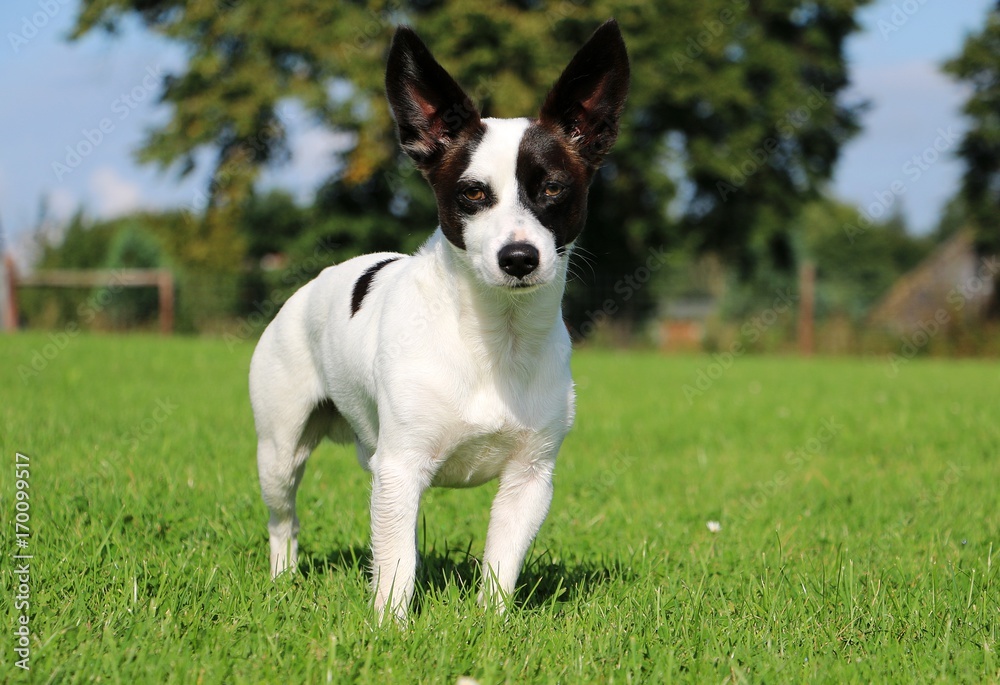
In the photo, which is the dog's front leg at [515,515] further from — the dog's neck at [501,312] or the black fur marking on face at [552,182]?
the black fur marking on face at [552,182]

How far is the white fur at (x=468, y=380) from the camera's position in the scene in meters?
3.37

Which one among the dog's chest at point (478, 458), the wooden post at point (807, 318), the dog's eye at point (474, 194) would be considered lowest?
the wooden post at point (807, 318)

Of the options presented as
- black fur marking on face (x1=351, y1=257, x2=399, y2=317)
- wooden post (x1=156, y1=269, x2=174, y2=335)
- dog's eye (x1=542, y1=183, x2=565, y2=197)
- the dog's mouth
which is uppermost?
dog's eye (x1=542, y1=183, x2=565, y2=197)

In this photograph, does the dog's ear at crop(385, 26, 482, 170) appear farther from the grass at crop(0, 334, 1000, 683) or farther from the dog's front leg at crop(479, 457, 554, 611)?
the grass at crop(0, 334, 1000, 683)

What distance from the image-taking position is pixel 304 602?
341 cm

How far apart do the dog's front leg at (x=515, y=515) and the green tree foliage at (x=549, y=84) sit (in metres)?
21.6

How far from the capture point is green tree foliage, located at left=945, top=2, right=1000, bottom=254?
107 ft

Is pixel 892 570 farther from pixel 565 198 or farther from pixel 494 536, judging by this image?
pixel 565 198

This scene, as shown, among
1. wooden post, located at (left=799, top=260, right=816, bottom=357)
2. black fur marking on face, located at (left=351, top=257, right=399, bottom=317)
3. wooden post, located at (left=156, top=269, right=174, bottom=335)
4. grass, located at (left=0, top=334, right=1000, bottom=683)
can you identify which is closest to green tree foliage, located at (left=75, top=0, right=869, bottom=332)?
wooden post, located at (left=156, top=269, right=174, bottom=335)

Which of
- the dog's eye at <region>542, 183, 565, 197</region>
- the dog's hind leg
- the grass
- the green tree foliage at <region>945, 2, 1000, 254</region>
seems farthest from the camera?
the green tree foliage at <region>945, 2, 1000, 254</region>

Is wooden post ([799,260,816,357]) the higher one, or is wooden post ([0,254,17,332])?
wooden post ([799,260,816,357])

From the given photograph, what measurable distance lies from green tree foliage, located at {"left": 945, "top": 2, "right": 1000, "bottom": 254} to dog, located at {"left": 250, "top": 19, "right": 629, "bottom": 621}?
3420cm

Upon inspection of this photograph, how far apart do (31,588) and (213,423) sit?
4.60 meters

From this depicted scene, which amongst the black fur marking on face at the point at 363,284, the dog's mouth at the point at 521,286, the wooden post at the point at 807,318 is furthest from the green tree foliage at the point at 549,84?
the dog's mouth at the point at 521,286
